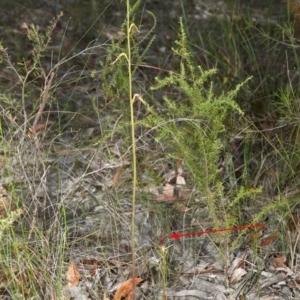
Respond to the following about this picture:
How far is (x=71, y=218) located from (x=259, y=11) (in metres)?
2.54

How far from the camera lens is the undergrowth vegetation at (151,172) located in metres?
3.30

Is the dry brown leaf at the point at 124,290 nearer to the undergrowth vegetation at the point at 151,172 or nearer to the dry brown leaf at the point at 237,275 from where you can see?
the undergrowth vegetation at the point at 151,172

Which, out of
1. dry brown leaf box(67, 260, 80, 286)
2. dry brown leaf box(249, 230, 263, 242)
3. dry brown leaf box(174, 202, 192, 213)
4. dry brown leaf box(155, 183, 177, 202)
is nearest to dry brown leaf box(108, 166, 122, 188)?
dry brown leaf box(155, 183, 177, 202)

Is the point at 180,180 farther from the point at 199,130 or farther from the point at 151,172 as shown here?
the point at 199,130

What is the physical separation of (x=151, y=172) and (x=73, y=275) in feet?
2.71

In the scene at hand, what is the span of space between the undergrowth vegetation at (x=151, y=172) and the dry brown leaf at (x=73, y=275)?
0.03 metres

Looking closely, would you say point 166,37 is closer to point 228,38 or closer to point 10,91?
point 228,38

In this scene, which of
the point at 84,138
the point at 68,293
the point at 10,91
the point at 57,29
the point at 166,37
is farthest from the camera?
the point at 57,29

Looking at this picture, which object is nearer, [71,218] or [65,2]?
[71,218]

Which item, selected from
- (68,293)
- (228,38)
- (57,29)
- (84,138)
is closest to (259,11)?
(228,38)

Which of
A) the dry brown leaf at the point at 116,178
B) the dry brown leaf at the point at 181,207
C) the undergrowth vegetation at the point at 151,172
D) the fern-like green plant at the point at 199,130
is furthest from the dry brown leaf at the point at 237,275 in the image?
the dry brown leaf at the point at 116,178

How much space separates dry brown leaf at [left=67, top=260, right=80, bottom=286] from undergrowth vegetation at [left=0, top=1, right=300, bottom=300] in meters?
0.03

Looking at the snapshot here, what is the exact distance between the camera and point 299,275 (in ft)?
11.6

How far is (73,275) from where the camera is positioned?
3.45 metres
